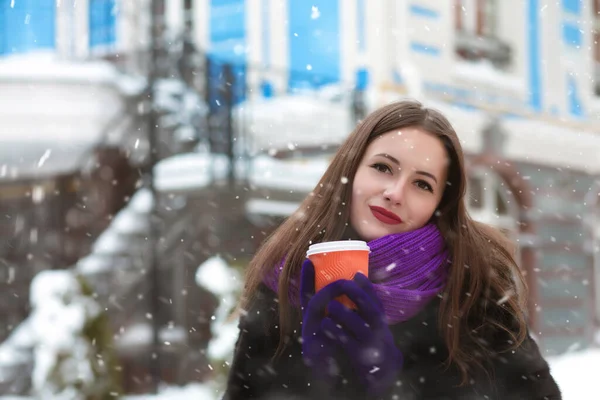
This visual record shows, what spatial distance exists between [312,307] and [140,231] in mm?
6486

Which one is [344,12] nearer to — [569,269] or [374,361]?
[569,269]

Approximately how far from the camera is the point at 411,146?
206cm

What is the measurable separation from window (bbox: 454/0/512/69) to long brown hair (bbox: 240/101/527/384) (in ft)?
31.3

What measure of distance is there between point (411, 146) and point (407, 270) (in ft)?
1.07

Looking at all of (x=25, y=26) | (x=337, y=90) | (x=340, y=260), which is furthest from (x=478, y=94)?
(x=340, y=260)

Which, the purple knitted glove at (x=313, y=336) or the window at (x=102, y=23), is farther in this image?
Result: the window at (x=102, y=23)

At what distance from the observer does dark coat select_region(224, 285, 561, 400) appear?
2.06m

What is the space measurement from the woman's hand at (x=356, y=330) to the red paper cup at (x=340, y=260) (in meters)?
0.02

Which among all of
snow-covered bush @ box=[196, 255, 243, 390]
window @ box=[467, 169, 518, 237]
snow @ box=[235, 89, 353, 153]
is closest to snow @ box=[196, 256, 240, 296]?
snow-covered bush @ box=[196, 255, 243, 390]

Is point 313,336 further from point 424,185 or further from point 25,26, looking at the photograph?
point 25,26

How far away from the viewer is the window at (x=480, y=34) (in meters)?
11.5

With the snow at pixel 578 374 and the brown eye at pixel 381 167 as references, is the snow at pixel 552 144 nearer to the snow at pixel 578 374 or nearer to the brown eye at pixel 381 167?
the snow at pixel 578 374

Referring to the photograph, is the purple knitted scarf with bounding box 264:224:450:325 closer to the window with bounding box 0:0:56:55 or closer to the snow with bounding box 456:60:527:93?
the snow with bounding box 456:60:527:93

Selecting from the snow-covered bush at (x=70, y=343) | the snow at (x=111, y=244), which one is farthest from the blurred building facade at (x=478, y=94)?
the snow-covered bush at (x=70, y=343)
